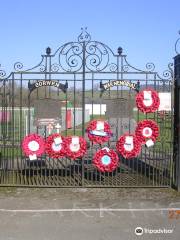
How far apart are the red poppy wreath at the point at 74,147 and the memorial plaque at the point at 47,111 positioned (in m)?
0.52

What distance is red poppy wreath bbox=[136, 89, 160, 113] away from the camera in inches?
389

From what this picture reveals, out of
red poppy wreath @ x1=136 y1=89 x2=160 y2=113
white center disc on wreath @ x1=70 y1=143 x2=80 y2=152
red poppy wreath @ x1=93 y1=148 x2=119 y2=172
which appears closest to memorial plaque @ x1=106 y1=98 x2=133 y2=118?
red poppy wreath @ x1=136 y1=89 x2=160 y2=113

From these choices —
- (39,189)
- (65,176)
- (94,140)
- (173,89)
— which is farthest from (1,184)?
(173,89)

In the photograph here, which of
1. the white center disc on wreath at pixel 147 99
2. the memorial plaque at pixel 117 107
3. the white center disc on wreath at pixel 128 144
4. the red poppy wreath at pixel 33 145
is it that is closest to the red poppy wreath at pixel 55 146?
the red poppy wreath at pixel 33 145

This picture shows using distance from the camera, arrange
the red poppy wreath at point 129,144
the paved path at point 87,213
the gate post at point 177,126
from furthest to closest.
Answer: the red poppy wreath at point 129,144, the gate post at point 177,126, the paved path at point 87,213

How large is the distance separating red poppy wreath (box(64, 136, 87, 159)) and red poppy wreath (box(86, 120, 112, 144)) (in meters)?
0.27

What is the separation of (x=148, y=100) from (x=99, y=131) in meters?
1.28

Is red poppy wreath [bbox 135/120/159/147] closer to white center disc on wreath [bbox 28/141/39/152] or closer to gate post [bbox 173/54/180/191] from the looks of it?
gate post [bbox 173/54/180/191]

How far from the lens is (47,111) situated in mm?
9875

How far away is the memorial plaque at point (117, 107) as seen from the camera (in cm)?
983

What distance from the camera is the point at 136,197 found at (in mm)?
9195

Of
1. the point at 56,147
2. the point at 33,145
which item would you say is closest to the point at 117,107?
the point at 56,147

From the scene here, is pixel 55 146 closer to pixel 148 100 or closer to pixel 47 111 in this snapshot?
pixel 47 111

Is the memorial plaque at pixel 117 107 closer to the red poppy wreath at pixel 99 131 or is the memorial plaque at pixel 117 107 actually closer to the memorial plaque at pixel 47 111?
the red poppy wreath at pixel 99 131
